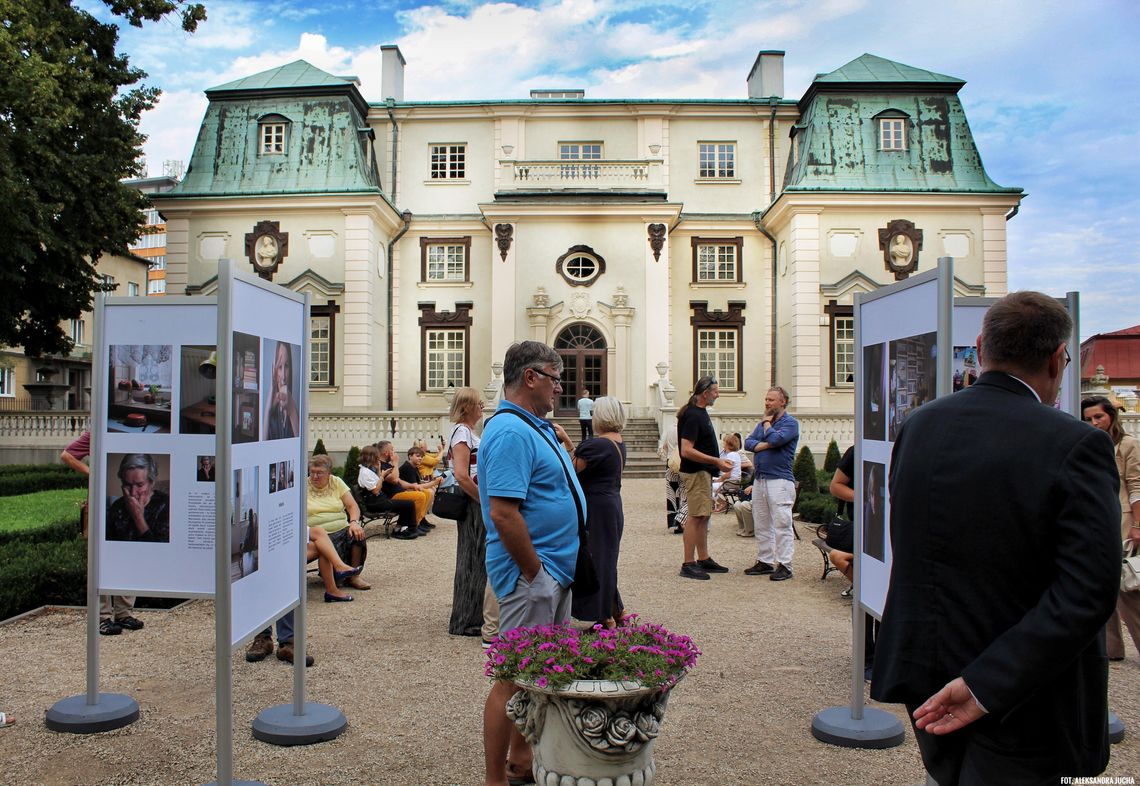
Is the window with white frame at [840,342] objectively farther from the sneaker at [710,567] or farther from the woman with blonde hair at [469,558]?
the woman with blonde hair at [469,558]

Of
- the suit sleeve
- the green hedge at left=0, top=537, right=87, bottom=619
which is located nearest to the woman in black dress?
the suit sleeve

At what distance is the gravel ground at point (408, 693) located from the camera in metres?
4.67

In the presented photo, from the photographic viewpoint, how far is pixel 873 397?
16.4 feet

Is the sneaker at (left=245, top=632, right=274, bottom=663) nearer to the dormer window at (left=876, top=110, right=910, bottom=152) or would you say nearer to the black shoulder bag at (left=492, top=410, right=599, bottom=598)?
the black shoulder bag at (left=492, top=410, right=599, bottom=598)

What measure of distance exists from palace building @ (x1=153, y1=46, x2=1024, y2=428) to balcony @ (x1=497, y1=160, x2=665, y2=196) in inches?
2.7

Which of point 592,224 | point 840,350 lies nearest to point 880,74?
point 840,350

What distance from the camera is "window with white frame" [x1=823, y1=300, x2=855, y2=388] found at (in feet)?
90.4

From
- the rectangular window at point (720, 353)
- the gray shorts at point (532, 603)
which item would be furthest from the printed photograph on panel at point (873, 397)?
the rectangular window at point (720, 353)

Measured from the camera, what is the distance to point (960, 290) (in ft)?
90.0

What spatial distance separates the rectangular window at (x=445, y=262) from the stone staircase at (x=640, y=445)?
6096 mm

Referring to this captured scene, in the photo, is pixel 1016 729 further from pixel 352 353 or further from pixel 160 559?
pixel 352 353

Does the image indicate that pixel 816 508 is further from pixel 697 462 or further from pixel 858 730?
pixel 858 730

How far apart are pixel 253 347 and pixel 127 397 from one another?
0.97 metres

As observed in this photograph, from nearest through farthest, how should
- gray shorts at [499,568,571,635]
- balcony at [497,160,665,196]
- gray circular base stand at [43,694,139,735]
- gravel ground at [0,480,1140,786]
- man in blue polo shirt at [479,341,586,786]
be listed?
man in blue polo shirt at [479,341,586,786]
gray shorts at [499,568,571,635]
gravel ground at [0,480,1140,786]
gray circular base stand at [43,694,139,735]
balcony at [497,160,665,196]
